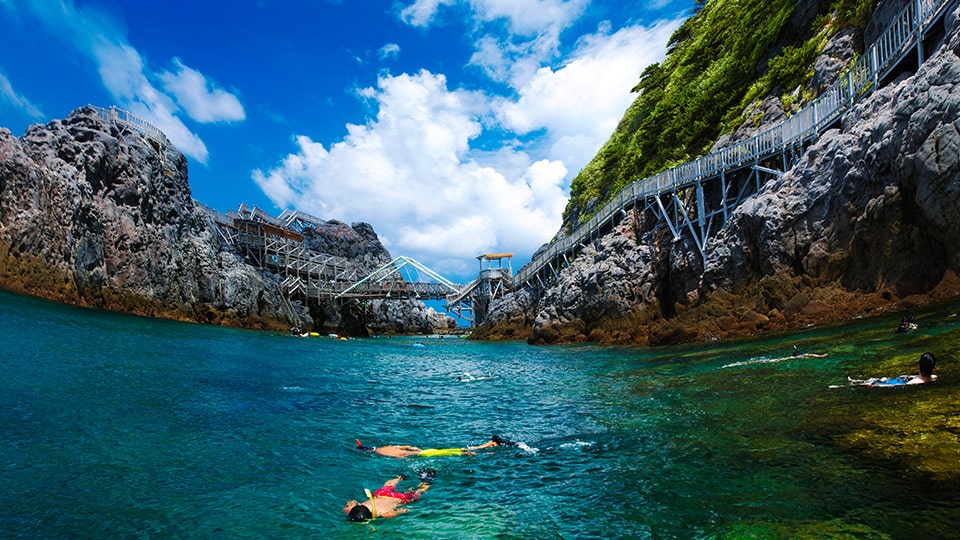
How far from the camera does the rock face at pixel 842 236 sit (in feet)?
46.1

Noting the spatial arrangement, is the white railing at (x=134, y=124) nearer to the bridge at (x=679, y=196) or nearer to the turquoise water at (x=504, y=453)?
the bridge at (x=679, y=196)

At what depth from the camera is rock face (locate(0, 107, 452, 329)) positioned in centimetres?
2973

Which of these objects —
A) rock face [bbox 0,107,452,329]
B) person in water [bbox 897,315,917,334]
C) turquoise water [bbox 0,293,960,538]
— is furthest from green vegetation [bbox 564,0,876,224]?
rock face [bbox 0,107,452,329]

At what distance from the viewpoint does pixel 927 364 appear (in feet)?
28.9

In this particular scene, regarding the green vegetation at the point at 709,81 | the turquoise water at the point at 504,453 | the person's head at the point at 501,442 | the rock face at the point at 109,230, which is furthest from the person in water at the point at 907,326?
the rock face at the point at 109,230

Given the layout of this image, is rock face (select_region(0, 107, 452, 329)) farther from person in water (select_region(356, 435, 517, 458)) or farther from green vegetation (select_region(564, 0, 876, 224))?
green vegetation (select_region(564, 0, 876, 224))

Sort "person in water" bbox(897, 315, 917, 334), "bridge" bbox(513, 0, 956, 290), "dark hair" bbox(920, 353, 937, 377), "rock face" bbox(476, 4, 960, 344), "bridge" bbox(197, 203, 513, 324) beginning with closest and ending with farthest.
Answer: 1. "dark hair" bbox(920, 353, 937, 377)
2. "person in water" bbox(897, 315, 917, 334)
3. "rock face" bbox(476, 4, 960, 344)
4. "bridge" bbox(513, 0, 956, 290)
5. "bridge" bbox(197, 203, 513, 324)

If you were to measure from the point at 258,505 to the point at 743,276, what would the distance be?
72.3ft

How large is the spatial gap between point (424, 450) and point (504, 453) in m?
1.61

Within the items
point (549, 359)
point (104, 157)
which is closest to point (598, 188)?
point (549, 359)

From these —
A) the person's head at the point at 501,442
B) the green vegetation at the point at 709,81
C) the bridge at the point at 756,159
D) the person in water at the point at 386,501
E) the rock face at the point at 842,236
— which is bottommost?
the person in water at the point at 386,501

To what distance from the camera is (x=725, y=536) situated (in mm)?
5242

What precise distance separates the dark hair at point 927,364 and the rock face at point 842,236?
710 centimetres

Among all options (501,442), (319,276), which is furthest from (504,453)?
(319,276)
